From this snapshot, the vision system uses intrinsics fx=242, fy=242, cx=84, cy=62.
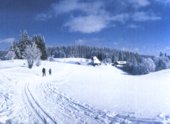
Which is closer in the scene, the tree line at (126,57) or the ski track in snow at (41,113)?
the ski track in snow at (41,113)

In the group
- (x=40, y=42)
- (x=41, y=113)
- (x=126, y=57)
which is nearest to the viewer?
(x=41, y=113)

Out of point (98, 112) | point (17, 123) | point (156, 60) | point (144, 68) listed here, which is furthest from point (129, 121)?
point (156, 60)

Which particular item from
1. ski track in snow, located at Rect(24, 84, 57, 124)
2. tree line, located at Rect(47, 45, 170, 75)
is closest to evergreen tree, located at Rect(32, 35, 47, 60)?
tree line, located at Rect(47, 45, 170, 75)

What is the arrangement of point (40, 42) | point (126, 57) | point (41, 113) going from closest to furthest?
point (41, 113)
point (40, 42)
point (126, 57)

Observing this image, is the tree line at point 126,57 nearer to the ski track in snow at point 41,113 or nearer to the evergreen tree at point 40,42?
the evergreen tree at point 40,42

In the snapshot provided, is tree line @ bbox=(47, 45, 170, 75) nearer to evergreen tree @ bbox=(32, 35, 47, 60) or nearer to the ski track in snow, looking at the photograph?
evergreen tree @ bbox=(32, 35, 47, 60)

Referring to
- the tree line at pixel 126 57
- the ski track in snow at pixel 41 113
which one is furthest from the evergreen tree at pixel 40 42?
the ski track in snow at pixel 41 113

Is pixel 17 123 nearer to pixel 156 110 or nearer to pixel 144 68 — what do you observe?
pixel 156 110

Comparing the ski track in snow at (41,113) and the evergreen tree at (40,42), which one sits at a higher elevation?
the evergreen tree at (40,42)

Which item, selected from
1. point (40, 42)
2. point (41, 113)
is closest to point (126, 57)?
point (40, 42)

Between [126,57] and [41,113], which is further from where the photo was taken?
[126,57]

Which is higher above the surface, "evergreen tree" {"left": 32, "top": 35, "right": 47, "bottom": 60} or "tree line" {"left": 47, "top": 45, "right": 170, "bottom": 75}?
"evergreen tree" {"left": 32, "top": 35, "right": 47, "bottom": 60}

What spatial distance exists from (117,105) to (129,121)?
3.70 metres

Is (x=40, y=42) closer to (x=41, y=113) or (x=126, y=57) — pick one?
(x=126, y=57)
